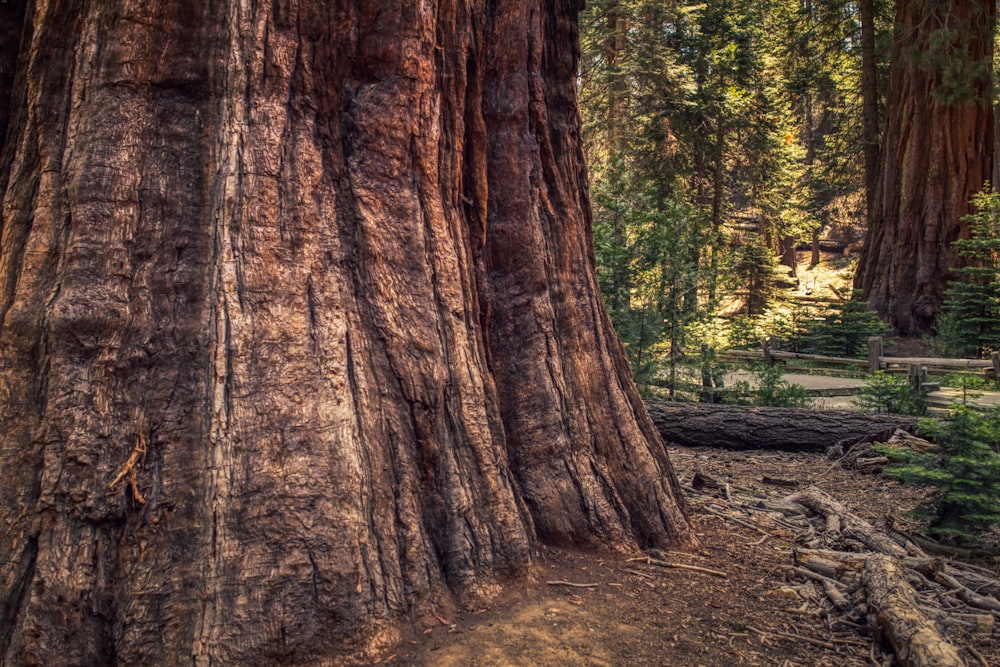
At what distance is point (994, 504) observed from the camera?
4871 mm

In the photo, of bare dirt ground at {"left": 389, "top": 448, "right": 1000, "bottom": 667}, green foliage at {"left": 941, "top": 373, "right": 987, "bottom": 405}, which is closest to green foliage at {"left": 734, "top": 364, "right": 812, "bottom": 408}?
green foliage at {"left": 941, "top": 373, "right": 987, "bottom": 405}

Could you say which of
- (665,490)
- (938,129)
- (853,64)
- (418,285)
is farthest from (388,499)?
(853,64)

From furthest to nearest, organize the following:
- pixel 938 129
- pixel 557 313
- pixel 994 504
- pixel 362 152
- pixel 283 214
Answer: pixel 938 129 → pixel 994 504 → pixel 557 313 → pixel 362 152 → pixel 283 214

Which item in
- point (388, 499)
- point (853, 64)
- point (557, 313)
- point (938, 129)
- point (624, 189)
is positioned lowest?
point (388, 499)

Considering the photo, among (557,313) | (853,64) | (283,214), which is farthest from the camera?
(853,64)

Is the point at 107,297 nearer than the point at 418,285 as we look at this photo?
Yes

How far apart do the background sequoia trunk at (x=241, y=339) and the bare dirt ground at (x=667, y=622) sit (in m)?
0.20

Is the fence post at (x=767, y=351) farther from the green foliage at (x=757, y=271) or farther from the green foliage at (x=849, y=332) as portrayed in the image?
the green foliage at (x=757, y=271)

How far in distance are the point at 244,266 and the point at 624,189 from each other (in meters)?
8.59

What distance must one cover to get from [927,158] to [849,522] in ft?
48.5

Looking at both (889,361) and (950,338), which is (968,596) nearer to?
(889,361)

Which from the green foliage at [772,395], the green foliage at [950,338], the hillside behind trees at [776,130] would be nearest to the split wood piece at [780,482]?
the green foliage at [772,395]

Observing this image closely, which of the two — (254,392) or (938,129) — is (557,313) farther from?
(938,129)

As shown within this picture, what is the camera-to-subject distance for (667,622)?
3494 millimetres
